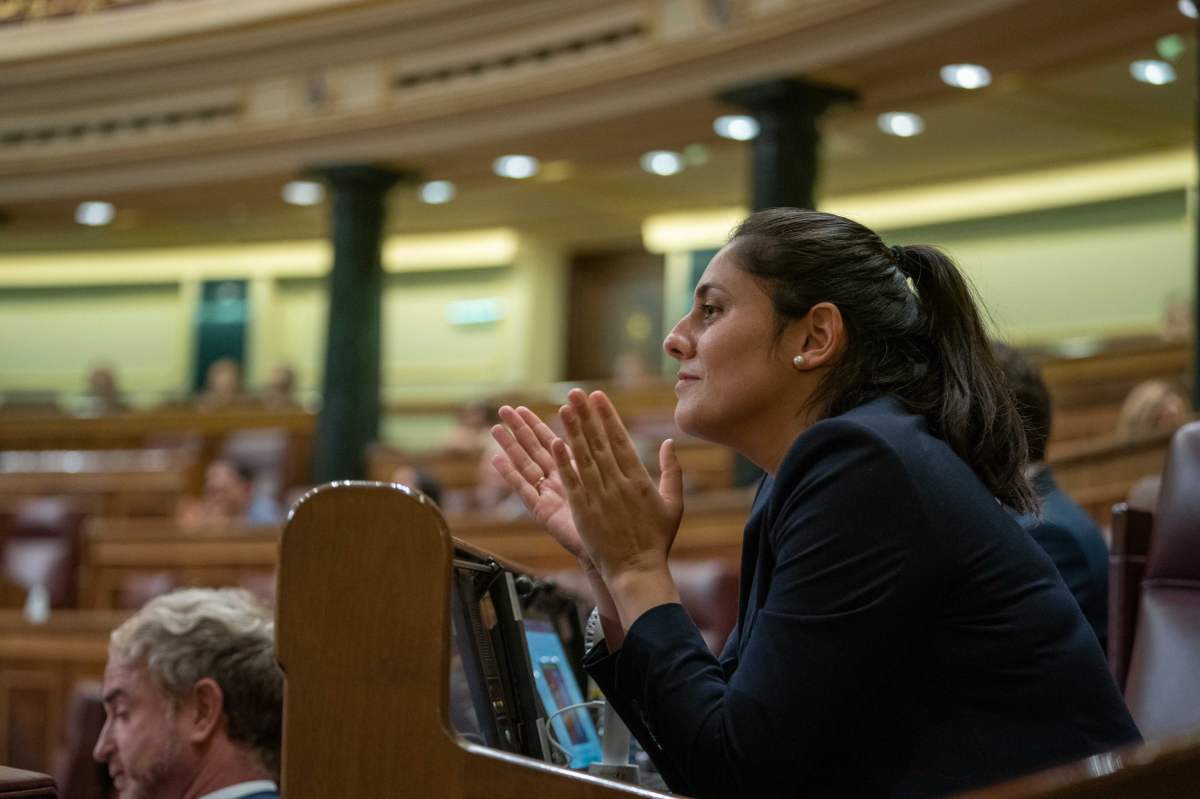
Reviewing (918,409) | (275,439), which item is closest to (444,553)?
(918,409)

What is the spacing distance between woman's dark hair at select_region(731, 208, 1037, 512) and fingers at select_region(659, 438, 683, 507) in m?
0.15

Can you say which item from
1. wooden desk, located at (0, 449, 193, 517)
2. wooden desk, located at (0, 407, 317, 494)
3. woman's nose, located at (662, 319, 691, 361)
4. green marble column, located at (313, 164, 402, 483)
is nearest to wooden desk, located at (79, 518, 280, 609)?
wooden desk, located at (0, 449, 193, 517)

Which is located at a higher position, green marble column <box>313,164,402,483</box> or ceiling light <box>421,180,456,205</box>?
ceiling light <box>421,180,456,205</box>

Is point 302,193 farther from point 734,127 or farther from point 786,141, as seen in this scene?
point 786,141

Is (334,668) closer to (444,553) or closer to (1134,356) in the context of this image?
(444,553)

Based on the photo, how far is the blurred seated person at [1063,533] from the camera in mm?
2322

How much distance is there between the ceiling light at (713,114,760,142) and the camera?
297 inches

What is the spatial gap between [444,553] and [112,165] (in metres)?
8.97

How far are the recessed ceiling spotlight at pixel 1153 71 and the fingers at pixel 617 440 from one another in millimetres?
7151

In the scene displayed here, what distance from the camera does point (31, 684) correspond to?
15.9 ft

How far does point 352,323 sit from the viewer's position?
8641 mm

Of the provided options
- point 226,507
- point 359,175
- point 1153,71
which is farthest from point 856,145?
point 226,507

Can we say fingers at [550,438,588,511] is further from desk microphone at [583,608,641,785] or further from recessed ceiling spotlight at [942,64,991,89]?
recessed ceiling spotlight at [942,64,991,89]

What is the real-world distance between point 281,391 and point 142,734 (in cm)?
828
